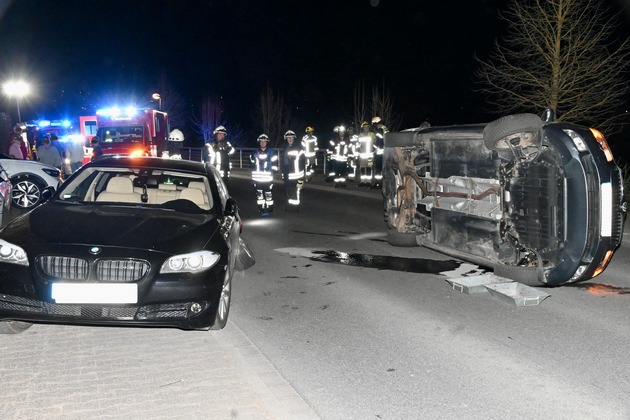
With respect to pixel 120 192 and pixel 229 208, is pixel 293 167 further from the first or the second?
pixel 229 208

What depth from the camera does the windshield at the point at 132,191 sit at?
6.48m

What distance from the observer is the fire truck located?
71.7 feet

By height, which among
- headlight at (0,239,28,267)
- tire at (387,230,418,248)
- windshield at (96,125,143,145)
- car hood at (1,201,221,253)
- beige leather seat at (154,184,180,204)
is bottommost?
tire at (387,230,418,248)

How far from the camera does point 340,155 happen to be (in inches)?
786

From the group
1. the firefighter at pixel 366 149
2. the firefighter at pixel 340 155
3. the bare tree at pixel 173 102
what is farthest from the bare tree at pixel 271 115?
the firefighter at pixel 366 149

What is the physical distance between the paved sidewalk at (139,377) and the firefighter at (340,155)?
14623 mm

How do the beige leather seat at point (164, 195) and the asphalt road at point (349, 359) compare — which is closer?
the asphalt road at point (349, 359)

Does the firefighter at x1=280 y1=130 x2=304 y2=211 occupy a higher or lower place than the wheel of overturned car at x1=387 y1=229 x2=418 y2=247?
higher

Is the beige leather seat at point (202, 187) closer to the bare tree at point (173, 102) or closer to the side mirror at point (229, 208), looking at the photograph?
the side mirror at point (229, 208)

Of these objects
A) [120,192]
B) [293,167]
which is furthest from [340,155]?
[120,192]

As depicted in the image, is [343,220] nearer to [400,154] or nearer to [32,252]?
[400,154]

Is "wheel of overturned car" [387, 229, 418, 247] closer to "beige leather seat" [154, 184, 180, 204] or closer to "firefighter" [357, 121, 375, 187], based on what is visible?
"beige leather seat" [154, 184, 180, 204]

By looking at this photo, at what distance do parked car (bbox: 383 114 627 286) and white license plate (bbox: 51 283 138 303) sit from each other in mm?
3861

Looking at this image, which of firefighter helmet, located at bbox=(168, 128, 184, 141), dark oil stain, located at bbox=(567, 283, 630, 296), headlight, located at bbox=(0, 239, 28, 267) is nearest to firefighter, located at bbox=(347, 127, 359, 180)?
firefighter helmet, located at bbox=(168, 128, 184, 141)
